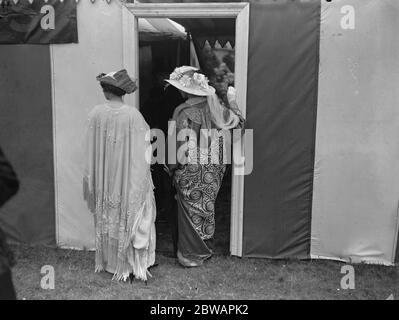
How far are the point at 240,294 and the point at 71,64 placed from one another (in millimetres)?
2407

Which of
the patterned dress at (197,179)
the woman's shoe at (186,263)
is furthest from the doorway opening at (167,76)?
the woman's shoe at (186,263)

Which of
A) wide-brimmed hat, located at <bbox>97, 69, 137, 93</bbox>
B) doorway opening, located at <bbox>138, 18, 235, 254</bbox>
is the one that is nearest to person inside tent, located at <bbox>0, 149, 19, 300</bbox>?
wide-brimmed hat, located at <bbox>97, 69, 137, 93</bbox>

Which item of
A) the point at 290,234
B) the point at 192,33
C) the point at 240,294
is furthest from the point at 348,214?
the point at 192,33

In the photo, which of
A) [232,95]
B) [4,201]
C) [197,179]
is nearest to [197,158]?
[197,179]

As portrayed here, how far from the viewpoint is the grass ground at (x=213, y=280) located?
3.70m

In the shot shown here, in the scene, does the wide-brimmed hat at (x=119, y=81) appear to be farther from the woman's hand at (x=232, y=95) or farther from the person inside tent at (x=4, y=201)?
the person inside tent at (x=4, y=201)

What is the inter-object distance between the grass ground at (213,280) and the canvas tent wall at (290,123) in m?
0.18

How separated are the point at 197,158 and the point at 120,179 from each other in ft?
2.29

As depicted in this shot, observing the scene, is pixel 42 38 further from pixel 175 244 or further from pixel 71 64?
pixel 175 244

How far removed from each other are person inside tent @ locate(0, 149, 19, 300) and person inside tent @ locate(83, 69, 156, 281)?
1696 mm

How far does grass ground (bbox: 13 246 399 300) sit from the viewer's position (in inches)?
146

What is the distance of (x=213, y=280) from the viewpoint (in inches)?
155

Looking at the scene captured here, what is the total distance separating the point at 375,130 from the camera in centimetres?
Answer: 403

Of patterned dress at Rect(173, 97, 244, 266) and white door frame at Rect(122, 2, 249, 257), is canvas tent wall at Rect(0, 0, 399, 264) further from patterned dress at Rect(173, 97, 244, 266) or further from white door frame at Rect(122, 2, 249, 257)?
patterned dress at Rect(173, 97, 244, 266)
